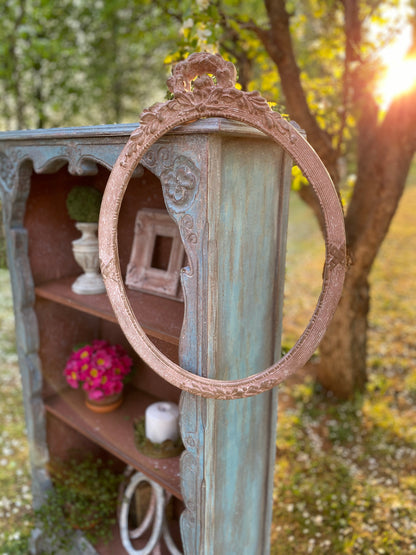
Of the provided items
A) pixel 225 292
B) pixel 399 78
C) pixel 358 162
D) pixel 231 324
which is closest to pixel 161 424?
pixel 231 324

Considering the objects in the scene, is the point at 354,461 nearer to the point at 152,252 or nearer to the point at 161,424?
the point at 161,424

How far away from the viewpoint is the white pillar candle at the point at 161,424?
2.28 metres

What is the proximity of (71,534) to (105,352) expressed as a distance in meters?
1.21

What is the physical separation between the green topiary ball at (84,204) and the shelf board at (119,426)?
1217 mm

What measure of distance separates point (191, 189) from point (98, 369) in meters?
1.52

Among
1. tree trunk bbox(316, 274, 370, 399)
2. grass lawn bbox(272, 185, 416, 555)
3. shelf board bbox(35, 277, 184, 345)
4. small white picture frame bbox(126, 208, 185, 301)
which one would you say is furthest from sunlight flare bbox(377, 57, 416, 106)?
grass lawn bbox(272, 185, 416, 555)

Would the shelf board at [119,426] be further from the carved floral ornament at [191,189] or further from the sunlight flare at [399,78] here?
the sunlight flare at [399,78]

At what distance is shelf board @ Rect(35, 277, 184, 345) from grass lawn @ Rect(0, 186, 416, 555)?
156 cm

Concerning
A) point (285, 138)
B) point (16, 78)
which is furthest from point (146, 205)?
point (16, 78)

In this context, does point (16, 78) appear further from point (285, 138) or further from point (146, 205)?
point (285, 138)

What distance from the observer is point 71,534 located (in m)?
2.75

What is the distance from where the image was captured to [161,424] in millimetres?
2268

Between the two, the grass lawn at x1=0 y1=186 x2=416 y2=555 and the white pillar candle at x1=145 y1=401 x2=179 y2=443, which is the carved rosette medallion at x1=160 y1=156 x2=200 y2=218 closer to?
the white pillar candle at x1=145 y1=401 x2=179 y2=443

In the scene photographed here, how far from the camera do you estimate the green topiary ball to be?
97.2 inches
